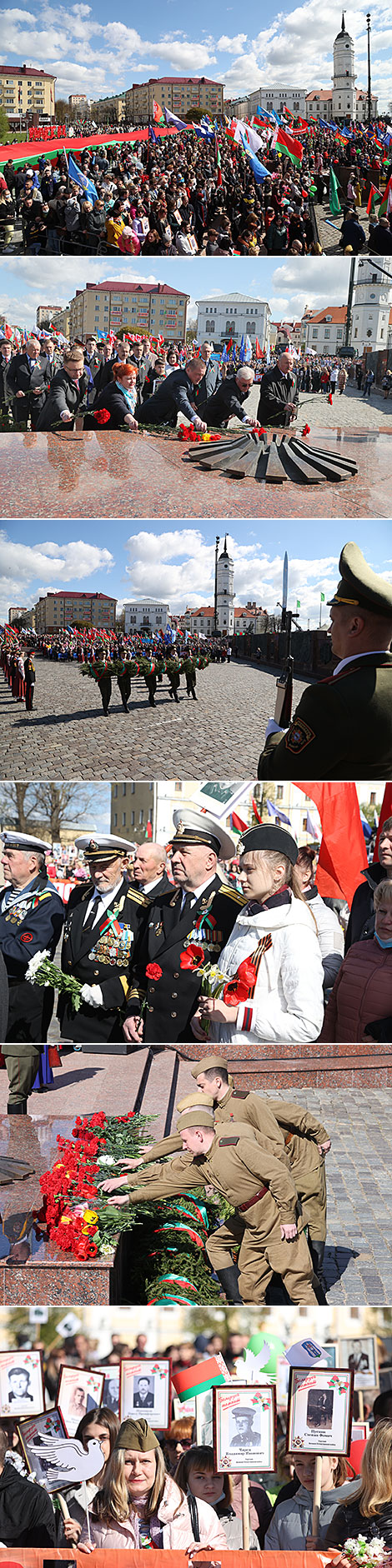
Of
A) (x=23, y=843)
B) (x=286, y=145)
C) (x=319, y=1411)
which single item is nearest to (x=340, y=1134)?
(x=319, y=1411)

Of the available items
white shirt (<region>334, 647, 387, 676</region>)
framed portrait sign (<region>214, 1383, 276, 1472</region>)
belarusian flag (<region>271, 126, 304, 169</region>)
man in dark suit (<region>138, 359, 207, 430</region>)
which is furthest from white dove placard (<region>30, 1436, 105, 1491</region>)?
belarusian flag (<region>271, 126, 304, 169</region>)

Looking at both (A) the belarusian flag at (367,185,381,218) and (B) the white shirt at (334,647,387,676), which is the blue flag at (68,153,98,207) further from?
(B) the white shirt at (334,647,387,676)

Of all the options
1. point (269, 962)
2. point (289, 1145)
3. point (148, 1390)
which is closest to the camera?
point (148, 1390)

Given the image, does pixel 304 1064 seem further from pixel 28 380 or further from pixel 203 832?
pixel 28 380

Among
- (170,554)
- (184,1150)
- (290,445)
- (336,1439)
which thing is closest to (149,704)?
(170,554)

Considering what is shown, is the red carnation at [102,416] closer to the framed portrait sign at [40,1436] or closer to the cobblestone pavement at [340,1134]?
the cobblestone pavement at [340,1134]

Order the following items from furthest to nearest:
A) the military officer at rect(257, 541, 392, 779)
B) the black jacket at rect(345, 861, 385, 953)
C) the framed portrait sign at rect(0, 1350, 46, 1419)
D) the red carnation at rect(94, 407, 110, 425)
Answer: the red carnation at rect(94, 407, 110, 425) → the black jacket at rect(345, 861, 385, 953) → the military officer at rect(257, 541, 392, 779) → the framed portrait sign at rect(0, 1350, 46, 1419)

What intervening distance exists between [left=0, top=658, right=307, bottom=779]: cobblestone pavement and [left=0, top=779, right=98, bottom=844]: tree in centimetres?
13

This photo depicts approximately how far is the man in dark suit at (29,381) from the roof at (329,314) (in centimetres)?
208

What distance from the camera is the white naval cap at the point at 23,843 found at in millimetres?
8703

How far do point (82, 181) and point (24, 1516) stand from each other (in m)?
8.83

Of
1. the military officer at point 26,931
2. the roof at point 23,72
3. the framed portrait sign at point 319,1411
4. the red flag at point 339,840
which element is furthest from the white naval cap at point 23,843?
the roof at point 23,72

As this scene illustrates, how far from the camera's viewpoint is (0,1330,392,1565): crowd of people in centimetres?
516

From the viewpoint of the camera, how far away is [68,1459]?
5293 mm
